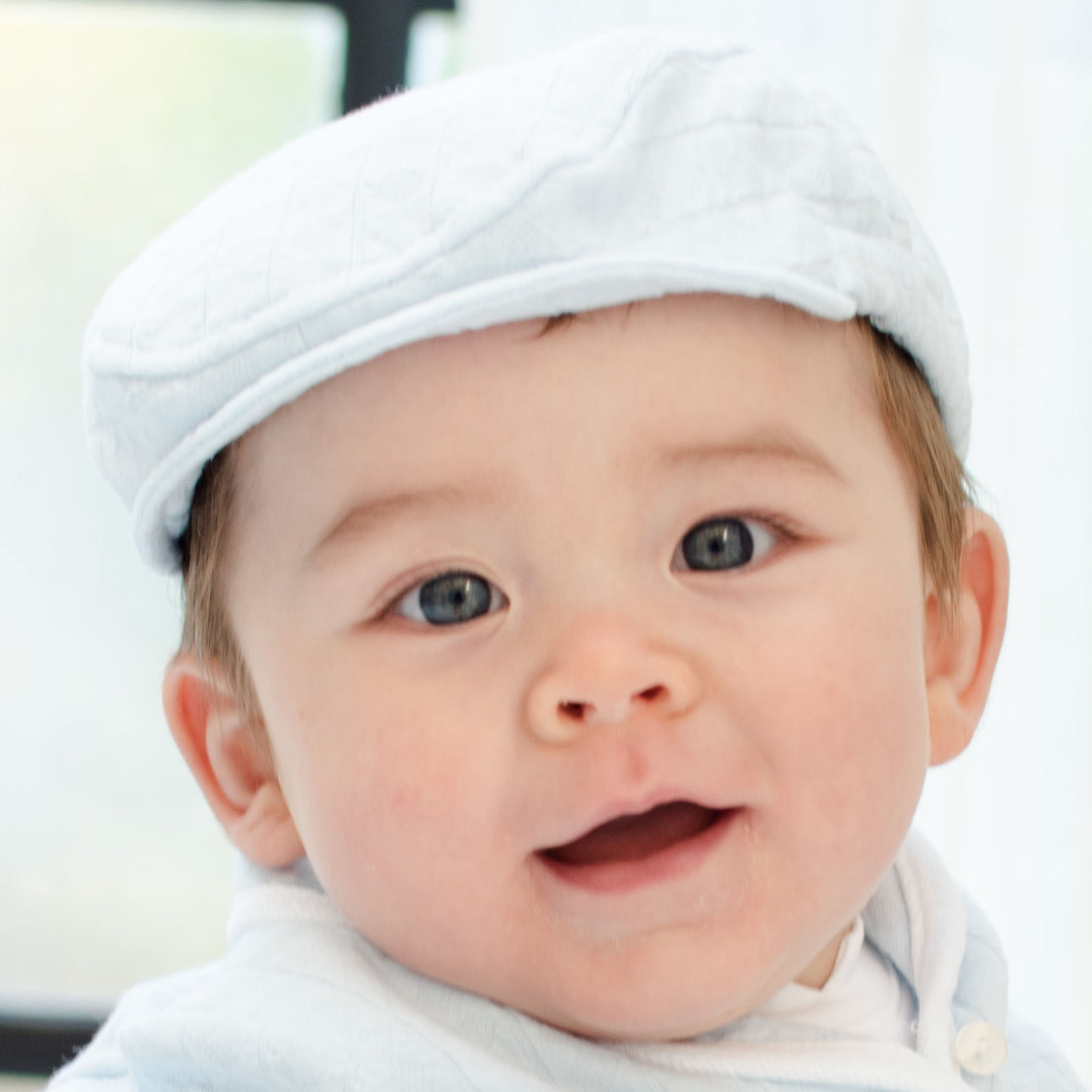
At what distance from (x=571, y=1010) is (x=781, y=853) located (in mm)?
148

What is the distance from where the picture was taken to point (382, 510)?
749 millimetres

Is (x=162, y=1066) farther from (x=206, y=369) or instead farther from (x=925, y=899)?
(x=925, y=899)

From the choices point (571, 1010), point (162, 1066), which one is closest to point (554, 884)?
point (571, 1010)

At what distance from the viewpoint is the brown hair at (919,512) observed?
0.83 meters

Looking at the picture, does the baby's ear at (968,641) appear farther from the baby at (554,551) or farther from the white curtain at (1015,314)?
the white curtain at (1015,314)

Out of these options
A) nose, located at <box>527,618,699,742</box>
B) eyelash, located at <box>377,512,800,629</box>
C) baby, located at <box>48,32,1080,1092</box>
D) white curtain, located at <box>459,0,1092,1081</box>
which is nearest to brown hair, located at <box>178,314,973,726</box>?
baby, located at <box>48,32,1080,1092</box>

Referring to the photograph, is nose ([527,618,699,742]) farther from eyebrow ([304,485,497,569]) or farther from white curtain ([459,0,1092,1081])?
white curtain ([459,0,1092,1081])

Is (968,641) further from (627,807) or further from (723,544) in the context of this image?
(627,807)

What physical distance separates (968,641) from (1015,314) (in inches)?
43.1

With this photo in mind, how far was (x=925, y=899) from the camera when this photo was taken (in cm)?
98

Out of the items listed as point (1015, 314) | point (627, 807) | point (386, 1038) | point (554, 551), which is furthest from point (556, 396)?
point (1015, 314)

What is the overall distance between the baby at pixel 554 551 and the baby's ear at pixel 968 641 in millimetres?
124

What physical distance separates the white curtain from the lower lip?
1299 mm

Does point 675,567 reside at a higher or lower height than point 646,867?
higher
